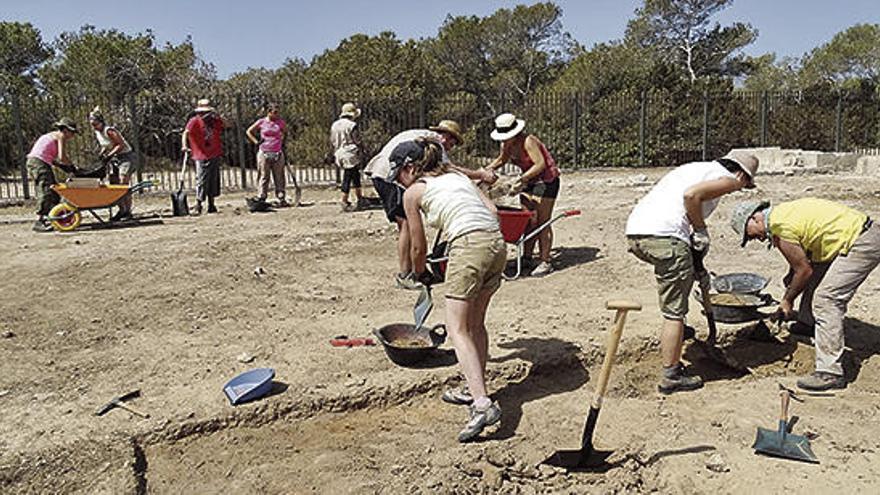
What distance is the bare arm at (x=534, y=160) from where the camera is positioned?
22.0 feet

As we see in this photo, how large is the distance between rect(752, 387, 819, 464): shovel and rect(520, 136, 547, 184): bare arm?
340cm

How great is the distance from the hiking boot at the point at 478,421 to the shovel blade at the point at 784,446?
131cm

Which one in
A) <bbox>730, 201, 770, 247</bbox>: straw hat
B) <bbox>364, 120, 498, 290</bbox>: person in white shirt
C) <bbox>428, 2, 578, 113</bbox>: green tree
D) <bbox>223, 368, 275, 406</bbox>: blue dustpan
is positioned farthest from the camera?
<bbox>428, 2, 578, 113</bbox>: green tree

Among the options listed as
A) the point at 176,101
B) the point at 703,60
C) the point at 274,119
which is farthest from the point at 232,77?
the point at 703,60

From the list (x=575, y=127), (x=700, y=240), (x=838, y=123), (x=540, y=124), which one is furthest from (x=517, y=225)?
(x=838, y=123)

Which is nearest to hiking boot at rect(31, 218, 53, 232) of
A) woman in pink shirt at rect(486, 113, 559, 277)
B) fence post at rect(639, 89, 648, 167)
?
woman in pink shirt at rect(486, 113, 559, 277)

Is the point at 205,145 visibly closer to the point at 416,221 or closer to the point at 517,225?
the point at 517,225

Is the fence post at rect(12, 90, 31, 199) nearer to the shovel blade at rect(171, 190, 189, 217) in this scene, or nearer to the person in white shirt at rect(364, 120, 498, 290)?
the shovel blade at rect(171, 190, 189, 217)

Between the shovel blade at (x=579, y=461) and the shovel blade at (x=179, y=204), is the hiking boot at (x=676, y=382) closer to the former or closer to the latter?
the shovel blade at (x=579, y=461)

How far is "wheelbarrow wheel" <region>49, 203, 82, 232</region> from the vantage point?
31.5 feet

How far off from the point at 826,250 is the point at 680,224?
938mm

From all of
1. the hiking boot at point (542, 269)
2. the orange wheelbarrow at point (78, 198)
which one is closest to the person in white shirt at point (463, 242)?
the hiking boot at point (542, 269)

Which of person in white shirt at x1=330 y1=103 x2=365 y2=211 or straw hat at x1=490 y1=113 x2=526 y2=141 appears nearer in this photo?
straw hat at x1=490 y1=113 x2=526 y2=141

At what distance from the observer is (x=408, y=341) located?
4934 millimetres
